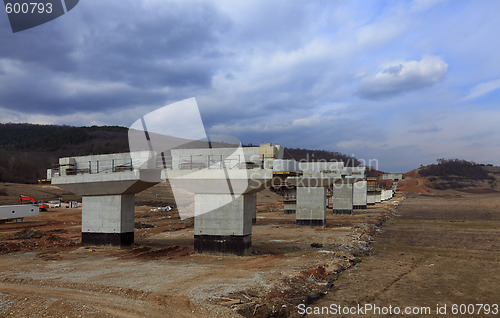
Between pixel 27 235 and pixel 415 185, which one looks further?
pixel 415 185

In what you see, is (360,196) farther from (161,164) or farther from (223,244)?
(161,164)

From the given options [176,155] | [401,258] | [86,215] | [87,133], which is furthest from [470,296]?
[87,133]

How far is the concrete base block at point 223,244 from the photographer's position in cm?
2103

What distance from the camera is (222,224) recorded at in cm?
2123

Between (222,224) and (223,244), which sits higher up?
(222,224)

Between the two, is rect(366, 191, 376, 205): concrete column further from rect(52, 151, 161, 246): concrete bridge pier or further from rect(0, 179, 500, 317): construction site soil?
rect(52, 151, 161, 246): concrete bridge pier

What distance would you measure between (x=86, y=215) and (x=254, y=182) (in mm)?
12455

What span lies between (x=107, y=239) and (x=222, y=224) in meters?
8.67

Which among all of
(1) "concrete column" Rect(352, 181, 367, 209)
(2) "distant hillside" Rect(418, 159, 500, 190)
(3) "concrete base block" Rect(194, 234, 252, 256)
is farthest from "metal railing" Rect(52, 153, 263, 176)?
(2) "distant hillside" Rect(418, 159, 500, 190)

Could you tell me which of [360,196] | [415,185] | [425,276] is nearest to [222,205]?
[425,276]

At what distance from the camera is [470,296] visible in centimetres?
1434

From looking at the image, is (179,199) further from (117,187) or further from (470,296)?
(470,296)

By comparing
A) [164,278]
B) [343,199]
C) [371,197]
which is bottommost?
[371,197]

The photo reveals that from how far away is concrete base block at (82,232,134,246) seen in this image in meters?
24.2
